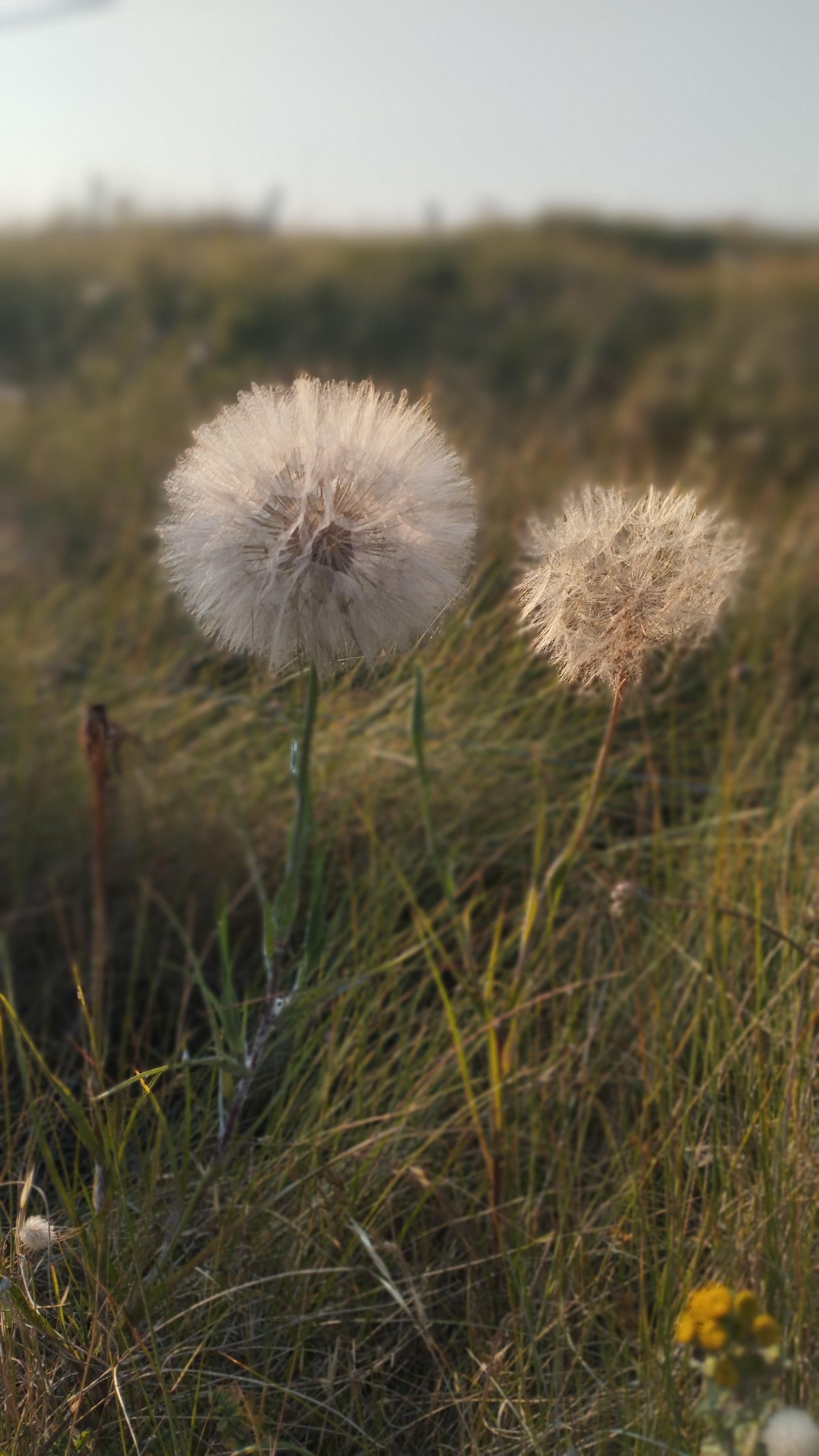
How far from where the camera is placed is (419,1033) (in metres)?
1.61

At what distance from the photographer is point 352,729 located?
2.12 m

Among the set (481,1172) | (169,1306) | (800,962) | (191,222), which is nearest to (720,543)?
(800,962)

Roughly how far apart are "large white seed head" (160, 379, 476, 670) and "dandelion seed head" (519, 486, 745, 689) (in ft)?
0.32

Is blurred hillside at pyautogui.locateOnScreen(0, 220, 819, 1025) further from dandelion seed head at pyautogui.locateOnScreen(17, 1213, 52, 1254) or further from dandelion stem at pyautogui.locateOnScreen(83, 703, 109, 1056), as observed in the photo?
dandelion seed head at pyautogui.locateOnScreen(17, 1213, 52, 1254)

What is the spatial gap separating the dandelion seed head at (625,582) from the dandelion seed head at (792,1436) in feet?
2.01

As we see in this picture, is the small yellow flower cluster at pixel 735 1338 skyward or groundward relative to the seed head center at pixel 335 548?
groundward

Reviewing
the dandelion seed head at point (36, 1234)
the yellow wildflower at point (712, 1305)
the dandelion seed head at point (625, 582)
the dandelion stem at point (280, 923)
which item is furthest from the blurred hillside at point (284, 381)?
the yellow wildflower at point (712, 1305)

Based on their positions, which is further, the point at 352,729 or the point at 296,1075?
the point at 352,729

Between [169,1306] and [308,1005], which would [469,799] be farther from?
[169,1306]

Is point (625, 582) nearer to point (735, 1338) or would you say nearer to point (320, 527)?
point (320, 527)

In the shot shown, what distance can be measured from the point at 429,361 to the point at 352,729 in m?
7.01

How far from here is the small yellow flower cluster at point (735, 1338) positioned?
2.45 ft

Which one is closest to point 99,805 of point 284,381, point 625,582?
point 625,582

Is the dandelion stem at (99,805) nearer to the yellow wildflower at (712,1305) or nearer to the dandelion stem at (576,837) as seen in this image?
the dandelion stem at (576,837)
